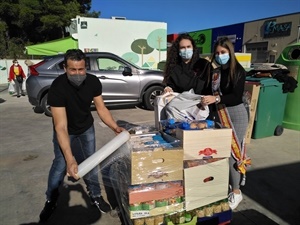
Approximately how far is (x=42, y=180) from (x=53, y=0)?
84.3ft

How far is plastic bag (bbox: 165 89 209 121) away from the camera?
247 cm

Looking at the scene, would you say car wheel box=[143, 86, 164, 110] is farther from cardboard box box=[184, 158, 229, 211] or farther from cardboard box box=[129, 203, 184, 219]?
cardboard box box=[129, 203, 184, 219]

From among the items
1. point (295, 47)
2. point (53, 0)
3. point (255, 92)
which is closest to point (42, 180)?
point (255, 92)

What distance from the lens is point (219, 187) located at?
2117 mm

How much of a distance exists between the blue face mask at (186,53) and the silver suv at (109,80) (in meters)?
4.53

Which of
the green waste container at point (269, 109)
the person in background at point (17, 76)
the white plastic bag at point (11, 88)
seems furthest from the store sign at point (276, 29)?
the white plastic bag at point (11, 88)

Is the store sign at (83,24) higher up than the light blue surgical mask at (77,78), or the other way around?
the store sign at (83,24)

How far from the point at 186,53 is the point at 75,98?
1309 mm

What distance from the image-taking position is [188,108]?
8.22ft

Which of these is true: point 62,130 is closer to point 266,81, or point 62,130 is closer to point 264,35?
point 266,81

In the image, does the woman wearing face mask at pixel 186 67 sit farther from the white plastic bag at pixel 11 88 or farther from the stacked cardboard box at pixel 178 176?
the white plastic bag at pixel 11 88

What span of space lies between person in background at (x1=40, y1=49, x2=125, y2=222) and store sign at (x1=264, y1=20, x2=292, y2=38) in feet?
81.1

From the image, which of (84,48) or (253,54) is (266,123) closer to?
(84,48)

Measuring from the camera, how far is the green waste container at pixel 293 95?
5.22m
